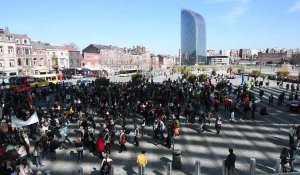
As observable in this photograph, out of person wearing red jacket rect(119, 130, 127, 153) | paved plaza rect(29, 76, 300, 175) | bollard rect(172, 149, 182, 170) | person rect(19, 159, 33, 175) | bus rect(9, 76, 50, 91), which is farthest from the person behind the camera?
bus rect(9, 76, 50, 91)

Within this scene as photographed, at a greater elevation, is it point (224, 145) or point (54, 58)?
point (54, 58)

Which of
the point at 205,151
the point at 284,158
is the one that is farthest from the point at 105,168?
the point at 284,158

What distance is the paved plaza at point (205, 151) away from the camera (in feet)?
48.6

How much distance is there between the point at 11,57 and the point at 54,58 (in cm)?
2184

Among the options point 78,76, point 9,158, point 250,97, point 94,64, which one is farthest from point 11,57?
point 9,158

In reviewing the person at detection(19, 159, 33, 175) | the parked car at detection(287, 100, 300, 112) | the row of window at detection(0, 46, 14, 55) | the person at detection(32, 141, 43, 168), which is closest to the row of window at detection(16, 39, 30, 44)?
the row of window at detection(0, 46, 14, 55)

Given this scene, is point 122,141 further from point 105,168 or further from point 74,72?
point 74,72

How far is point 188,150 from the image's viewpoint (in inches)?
696

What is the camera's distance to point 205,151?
17547 millimetres

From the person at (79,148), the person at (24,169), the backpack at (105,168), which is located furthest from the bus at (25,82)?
the backpack at (105,168)

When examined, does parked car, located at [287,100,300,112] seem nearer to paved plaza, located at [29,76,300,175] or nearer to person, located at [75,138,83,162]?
paved plaza, located at [29,76,300,175]

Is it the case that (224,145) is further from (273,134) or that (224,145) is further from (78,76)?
(78,76)

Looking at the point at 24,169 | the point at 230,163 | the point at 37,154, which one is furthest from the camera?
the point at 37,154

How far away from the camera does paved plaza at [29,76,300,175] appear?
14.8 meters
